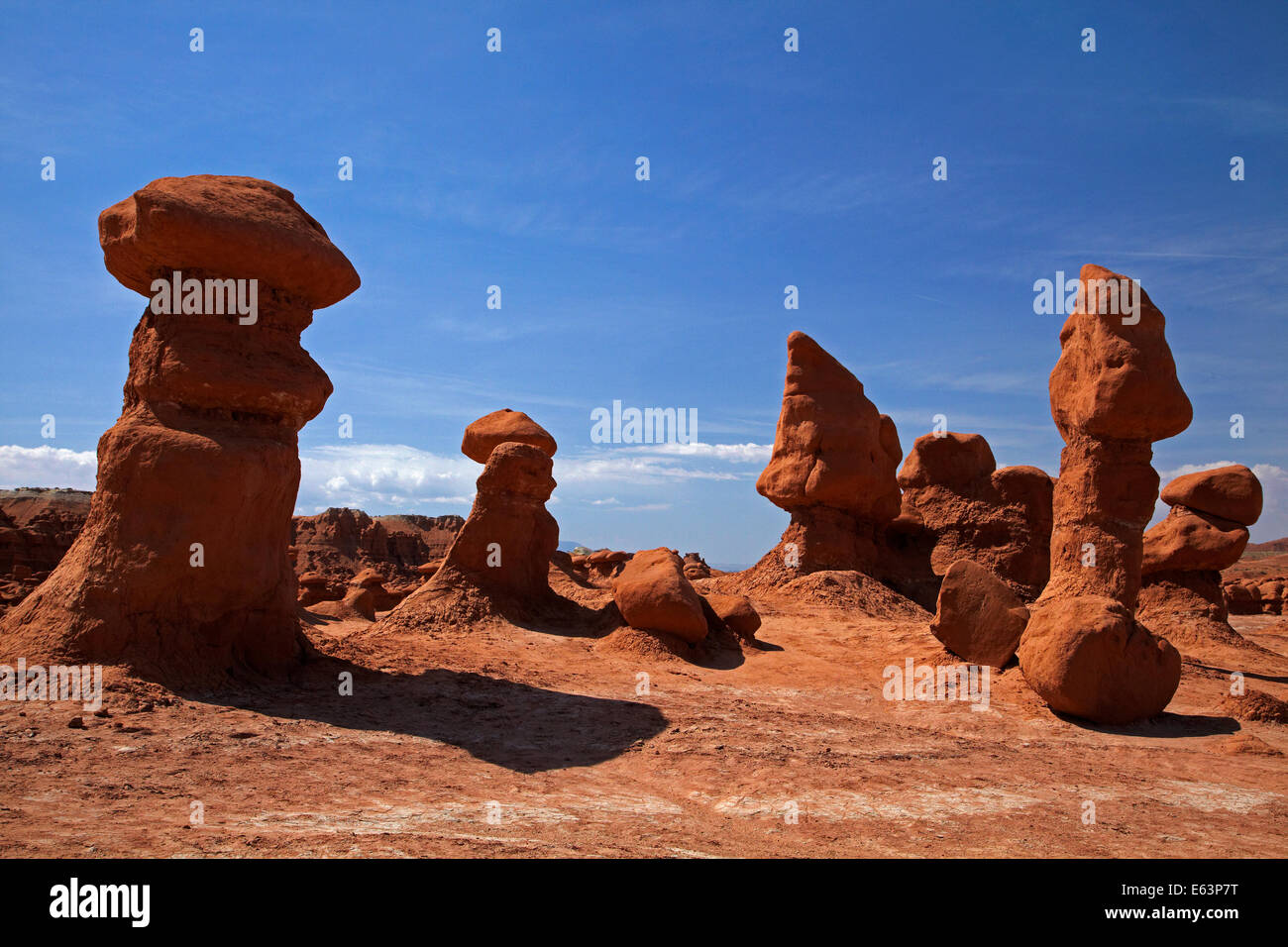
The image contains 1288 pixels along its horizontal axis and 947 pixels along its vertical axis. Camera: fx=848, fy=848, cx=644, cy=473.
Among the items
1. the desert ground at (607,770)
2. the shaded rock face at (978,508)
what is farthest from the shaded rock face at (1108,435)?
the shaded rock face at (978,508)

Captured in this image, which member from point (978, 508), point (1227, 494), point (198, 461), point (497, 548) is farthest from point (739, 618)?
point (1227, 494)

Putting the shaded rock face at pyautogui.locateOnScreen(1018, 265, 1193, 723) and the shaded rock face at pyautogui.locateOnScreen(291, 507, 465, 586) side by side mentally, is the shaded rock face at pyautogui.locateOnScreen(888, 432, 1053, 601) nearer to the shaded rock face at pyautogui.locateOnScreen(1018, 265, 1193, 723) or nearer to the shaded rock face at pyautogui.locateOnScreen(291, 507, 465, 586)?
the shaded rock face at pyautogui.locateOnScreen(1018, 265, 1193, 723)

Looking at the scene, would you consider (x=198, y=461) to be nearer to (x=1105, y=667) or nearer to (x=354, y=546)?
(x=1105, y=667)

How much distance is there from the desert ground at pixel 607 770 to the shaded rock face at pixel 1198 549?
420 centimetres

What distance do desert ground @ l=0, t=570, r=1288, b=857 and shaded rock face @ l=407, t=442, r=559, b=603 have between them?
253 centimetres

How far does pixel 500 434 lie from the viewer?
48.2ft

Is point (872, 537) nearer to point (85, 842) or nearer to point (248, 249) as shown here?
point (248, 249)

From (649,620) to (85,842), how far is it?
7.50 meters

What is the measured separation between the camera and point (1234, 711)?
24.8 feet

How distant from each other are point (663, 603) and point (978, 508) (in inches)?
338

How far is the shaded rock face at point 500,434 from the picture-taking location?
1455cm

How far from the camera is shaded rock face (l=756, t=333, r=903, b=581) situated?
51.0 ft

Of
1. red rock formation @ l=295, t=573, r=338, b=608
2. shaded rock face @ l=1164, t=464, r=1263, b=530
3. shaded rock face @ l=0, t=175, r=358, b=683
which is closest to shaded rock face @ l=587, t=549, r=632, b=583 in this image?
red rock formation @ l=295, t=573, r=338, b=608
